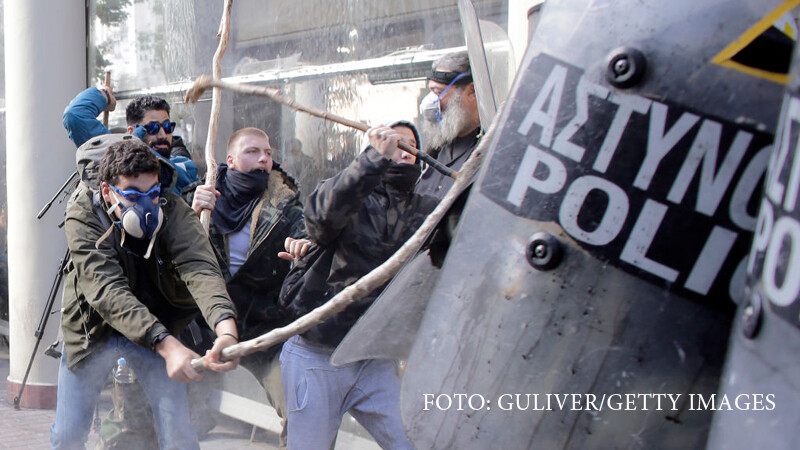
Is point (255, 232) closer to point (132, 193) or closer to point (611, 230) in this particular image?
point (132, 193)

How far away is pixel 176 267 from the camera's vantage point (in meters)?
3.04

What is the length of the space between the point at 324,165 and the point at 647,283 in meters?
3.57

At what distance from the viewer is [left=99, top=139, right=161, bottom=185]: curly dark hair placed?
3008 mm

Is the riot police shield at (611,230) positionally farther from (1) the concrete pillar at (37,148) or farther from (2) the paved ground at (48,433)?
(1) the concrete pillar at (37,148)

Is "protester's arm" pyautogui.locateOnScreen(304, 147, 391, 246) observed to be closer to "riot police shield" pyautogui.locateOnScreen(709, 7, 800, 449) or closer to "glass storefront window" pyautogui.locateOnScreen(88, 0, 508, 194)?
→ "glass storefront window" pyautogui.locateOnScreen(88, 0, 508, 194)

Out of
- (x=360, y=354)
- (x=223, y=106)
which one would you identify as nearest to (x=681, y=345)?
(x=360, y=354)

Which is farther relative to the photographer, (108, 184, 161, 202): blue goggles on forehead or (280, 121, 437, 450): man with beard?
(108, 184, 161, 202): blue goggles on forehead

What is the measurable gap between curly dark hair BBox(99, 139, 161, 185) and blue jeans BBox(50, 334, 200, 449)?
636 millimetres

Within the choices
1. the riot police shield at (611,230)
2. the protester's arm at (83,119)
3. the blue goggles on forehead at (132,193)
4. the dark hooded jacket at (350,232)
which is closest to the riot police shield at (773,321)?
the riot police shield at (611,230)

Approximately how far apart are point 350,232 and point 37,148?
340 centimetres

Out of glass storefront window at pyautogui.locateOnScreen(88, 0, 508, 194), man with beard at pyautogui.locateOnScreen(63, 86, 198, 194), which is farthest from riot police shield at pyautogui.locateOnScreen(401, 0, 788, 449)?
man with beard at pyautogui.locateOnScreen(63, 86, 198, 194)

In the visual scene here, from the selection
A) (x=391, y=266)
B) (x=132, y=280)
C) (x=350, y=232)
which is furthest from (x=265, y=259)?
(x=391, y=266)

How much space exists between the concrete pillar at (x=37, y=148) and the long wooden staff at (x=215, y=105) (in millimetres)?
2381

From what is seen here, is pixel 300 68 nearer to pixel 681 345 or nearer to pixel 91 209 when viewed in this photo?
pixel 91 209
